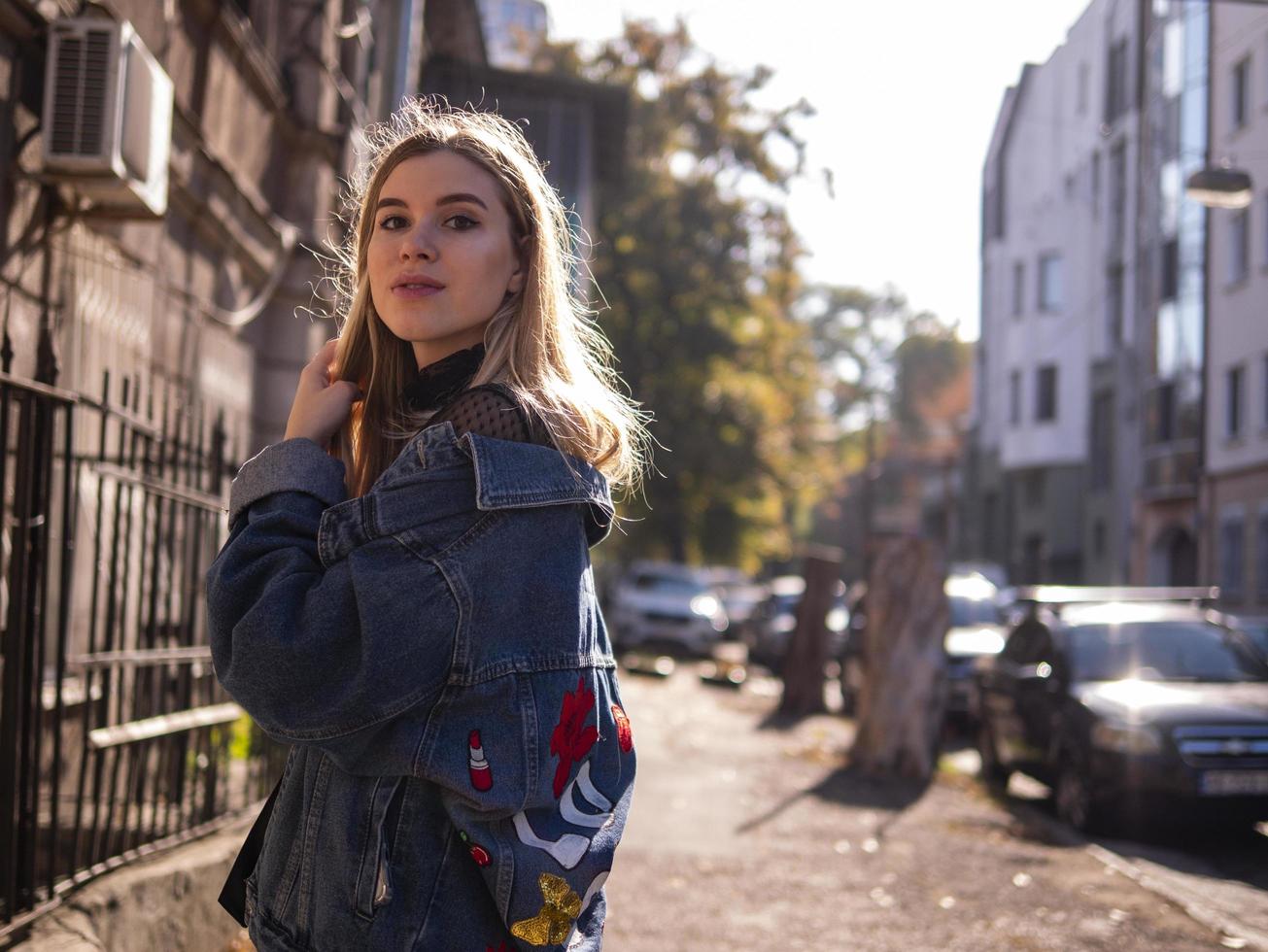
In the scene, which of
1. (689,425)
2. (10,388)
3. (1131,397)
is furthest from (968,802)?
(1131,397)

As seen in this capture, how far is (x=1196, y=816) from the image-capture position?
30.7 ft

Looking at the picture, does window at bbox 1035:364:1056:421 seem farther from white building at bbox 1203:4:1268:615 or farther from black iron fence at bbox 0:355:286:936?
black iron fence at bbox 0:355:286:936

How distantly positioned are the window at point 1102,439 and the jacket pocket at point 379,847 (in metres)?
42.3

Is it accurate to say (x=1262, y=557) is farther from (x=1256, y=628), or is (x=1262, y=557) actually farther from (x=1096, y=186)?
(x=1256, y=628)

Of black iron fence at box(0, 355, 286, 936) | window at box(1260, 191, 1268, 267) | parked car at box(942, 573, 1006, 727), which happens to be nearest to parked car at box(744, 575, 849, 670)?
parked car at box(942, 573, 1006, 727)

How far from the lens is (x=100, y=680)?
4.91 metres

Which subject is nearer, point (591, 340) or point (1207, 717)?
point (591, 340)

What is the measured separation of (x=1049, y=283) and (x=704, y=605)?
74.3 ft

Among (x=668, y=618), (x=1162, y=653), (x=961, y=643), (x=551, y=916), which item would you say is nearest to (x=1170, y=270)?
(x=668, y=618)

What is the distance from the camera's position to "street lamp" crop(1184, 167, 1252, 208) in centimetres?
1714

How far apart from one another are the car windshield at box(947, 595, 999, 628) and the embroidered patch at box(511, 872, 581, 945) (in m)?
16.9

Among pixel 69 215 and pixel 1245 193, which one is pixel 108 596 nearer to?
pixel 69 215

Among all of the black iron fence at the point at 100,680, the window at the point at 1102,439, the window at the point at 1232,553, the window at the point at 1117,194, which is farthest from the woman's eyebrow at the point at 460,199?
the window at the point at 1102,439

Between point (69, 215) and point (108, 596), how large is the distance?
2.56 meters
